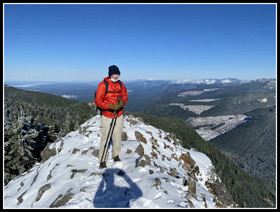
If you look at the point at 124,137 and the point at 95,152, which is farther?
the point at 124,137

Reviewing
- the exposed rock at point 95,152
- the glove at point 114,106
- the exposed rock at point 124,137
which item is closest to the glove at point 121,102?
the glove at point 114,106

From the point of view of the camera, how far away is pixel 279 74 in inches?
405

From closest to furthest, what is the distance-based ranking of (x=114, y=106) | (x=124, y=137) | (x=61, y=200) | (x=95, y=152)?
(x=61, y=200) → (x=114, y=106) → (x=95, y=152) → (x=124, y=137)

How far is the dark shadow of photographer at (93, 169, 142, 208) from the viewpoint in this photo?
7.62 meters

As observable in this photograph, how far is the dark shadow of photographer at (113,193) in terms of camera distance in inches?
300

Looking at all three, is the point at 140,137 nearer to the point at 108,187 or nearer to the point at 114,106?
the point at 108,187

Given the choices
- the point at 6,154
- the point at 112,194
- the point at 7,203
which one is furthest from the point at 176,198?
the point at 6,154

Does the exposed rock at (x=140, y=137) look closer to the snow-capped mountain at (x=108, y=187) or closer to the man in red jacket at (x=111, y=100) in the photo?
the snow-capped mountain at (x=108, y=187)

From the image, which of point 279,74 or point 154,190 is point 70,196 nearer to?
point 154,190

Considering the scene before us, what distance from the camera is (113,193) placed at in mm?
8453

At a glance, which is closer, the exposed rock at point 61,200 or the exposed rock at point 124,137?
the exposed rock at point 61,200

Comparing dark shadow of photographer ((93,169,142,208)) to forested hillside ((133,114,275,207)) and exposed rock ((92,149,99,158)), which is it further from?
forested hillside ((133,114,275,207))

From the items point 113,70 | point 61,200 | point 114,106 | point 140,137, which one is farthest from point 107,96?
point 140,137

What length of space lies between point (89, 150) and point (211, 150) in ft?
447
